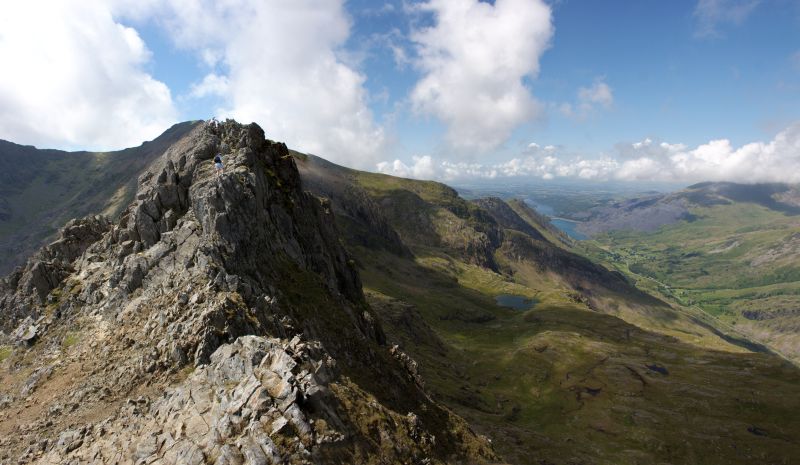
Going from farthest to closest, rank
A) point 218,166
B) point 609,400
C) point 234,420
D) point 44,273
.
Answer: point 609,400
point 44,273
point 218,166
point 234,420

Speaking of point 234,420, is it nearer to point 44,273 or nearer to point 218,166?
point 218,166

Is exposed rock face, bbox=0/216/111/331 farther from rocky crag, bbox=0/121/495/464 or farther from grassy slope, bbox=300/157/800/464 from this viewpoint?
grassy slope, bbox=300/157/800/464

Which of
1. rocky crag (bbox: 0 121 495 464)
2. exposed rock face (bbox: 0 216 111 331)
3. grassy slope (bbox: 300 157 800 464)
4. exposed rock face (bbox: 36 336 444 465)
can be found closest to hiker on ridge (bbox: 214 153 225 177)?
rocky crag (bbox: 0 121 495 464)

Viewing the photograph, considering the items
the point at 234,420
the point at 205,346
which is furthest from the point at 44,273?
the point at 234,420

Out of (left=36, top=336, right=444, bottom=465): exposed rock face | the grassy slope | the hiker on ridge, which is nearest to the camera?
(left=36, top=336, right=444, bottom=465): exposed rock face

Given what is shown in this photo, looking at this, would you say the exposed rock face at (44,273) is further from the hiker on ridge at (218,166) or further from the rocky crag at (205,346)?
the hiker on ridge at (218,166)

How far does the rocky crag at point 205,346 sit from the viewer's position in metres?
28.5

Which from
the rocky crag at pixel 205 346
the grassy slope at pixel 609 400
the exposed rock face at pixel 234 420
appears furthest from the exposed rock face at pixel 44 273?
the grassy slope at pixel 609 400

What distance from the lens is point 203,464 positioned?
989 inches

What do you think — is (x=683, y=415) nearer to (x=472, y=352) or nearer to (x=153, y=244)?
(x=472, y=352)

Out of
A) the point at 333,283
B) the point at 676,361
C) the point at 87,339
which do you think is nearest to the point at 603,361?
the point at 676,361

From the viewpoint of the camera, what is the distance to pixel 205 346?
3559 centimetres

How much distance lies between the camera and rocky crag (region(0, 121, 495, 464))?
A: 2850 cm

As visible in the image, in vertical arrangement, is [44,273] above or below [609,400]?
above
